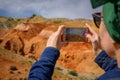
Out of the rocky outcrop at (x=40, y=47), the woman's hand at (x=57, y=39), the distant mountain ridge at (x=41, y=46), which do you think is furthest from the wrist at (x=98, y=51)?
the rocky outcrop at (x=40, y=47)

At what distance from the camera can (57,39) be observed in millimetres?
3207

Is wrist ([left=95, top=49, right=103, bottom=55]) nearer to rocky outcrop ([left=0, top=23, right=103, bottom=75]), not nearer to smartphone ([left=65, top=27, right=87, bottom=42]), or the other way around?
smartphone ([left=65, top=27, right=87, bottom=42])

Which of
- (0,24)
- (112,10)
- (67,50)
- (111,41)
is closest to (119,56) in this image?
(111,41)

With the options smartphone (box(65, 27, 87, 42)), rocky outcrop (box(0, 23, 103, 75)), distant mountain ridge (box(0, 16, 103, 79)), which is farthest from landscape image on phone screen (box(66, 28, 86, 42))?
rocky outcrop (box(0, 23, 103, 75))

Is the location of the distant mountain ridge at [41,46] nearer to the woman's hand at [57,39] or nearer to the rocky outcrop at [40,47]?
the rocky outcrop at [40,47]

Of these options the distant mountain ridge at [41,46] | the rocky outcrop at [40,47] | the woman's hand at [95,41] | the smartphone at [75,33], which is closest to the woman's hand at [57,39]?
the smartphone at [75,33]

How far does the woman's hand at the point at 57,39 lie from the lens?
3068mm

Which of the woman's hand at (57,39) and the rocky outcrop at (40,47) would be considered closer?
the woman's hand at (57,39)

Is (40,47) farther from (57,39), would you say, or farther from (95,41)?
(57,39)

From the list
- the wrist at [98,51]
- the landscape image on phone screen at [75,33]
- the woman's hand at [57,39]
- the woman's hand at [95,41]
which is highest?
the woman's hand at [57,39]

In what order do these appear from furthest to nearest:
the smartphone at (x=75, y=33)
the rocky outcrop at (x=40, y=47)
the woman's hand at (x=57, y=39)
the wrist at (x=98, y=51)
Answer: the rocky outcrop at (x=40, y=47), the smartphone at (x=75, y=33), the wrist at (x=98, y=51), the woman's hand at (x=57, y=39)

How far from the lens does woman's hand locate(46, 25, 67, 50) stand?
307 centimetres

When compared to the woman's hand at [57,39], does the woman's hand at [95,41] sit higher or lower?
lower

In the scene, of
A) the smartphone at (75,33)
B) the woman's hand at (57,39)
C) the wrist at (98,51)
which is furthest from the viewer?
the smartphone at (75,33)
